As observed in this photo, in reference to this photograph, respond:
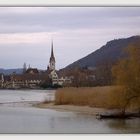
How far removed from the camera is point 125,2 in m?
A: 12.4

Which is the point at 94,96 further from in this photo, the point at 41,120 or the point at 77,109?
the point at 41,120

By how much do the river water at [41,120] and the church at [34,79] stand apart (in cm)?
4

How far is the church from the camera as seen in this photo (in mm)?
12398

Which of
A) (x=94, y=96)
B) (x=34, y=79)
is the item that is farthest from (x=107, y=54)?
(x=34, y=79)

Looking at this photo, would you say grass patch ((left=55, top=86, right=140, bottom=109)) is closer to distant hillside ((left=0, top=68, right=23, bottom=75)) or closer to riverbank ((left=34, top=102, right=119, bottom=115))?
riverbank ((left=34, top=102, right=119, bottom=115))

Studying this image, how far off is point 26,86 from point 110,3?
0.61m

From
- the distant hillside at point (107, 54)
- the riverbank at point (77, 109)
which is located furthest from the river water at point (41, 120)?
the distant hillside at point (107, 54)

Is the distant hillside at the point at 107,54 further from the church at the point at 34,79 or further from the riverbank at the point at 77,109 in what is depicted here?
the riverbank at the point at 77,109

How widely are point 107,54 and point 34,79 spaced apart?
1.32 feet

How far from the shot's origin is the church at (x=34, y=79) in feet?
40.7

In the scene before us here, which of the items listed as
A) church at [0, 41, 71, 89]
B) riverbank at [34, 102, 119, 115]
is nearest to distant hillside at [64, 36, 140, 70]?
church at [0, 41, 71, 89]

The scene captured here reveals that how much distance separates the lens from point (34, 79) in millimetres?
12430

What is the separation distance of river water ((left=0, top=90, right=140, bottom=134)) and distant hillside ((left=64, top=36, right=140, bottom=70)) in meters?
0.22

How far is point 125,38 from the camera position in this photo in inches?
488
